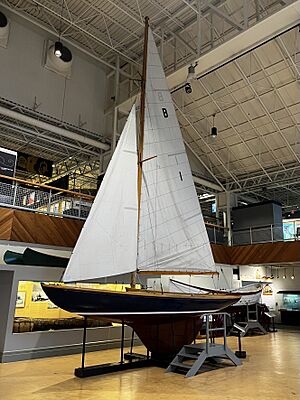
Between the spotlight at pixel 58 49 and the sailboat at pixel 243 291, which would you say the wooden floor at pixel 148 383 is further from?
the spotlight at pixel 58 49

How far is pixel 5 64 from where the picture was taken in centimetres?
1413

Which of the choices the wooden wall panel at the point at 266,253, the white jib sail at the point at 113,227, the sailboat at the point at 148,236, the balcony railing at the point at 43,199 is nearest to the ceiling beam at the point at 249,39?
the sailboat at the point at 148,236

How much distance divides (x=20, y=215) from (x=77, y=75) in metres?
9.24

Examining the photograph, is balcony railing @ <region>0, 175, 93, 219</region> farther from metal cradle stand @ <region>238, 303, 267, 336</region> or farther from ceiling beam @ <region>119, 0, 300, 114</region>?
metal cradle stand @ <region>238, 303, 267, 336</region>

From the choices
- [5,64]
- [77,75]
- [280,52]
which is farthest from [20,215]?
[280,52]

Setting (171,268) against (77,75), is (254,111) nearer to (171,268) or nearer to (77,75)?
(77,75)

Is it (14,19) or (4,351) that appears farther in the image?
(14,19)

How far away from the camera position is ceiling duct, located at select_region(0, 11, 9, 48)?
1346 centimetres

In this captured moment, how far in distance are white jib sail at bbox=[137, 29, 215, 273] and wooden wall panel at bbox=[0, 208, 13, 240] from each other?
3.79 m

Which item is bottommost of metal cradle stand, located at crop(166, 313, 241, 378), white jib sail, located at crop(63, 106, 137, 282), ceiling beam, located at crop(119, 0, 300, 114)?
metal cradle stand, located at crop(166, 313, 241, 378)

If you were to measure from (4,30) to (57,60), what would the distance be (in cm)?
232

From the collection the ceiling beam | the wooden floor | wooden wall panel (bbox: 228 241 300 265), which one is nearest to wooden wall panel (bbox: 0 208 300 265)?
the wooden floor

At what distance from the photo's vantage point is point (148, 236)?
7605 millimetres

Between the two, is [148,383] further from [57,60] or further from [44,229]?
[57,60]
